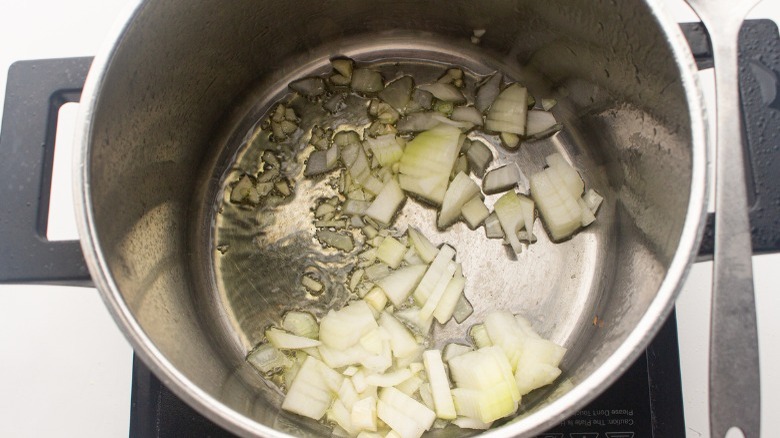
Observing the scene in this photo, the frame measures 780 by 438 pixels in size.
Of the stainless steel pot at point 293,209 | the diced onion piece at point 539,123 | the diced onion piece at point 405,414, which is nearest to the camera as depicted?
the stainless steel pot at point 293,209

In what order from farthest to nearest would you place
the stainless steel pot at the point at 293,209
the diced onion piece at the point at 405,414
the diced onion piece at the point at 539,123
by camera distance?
the diced onion piece at the point at 539,123 < the diced onion piece at the point at 405,414 < the stainless steel pot at the point at 293,209

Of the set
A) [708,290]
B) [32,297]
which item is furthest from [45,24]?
[708,290]

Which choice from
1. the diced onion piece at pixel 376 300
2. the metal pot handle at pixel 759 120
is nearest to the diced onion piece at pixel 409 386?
the diced onion piece at pixel 376 300

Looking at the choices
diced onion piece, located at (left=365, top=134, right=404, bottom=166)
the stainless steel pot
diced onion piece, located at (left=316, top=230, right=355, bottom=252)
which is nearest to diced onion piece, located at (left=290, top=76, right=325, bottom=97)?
the stainless steel pot

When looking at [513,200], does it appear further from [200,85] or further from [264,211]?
[200,85]

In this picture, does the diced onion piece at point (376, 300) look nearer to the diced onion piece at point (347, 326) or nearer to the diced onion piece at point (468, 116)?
the diced onion piece at point (347, 326)

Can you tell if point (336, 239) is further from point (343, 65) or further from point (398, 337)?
point (343, 65)
